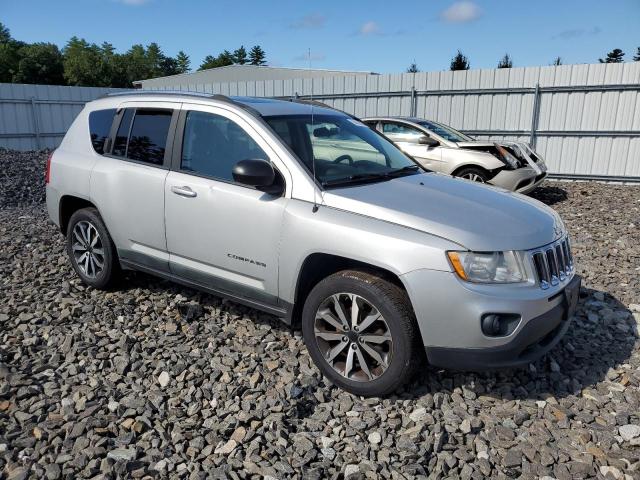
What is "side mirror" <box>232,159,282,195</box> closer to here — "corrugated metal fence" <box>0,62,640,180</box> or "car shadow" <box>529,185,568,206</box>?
"car shadow" <box>529,185,568,206</box>

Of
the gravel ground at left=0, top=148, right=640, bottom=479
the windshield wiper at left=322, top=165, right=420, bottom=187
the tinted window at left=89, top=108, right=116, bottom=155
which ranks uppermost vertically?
the tinted window at left=89, top=108, right=116, bottom=155

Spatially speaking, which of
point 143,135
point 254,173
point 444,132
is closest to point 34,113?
point 444,132

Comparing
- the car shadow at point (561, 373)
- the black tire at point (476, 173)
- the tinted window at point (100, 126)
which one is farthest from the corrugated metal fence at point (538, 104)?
the car shadow at point (561, 373)

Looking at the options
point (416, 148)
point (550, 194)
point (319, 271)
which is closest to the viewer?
point (319, 271)

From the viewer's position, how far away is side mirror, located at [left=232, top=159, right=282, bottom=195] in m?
3.31

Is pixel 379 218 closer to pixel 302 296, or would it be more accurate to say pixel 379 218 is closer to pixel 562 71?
pixel 302 296

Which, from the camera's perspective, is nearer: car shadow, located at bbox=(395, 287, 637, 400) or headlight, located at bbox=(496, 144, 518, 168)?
car shadow, located at bbox=(395, 287, 637, 400)

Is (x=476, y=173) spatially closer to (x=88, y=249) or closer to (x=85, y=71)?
(x=88, y=249)

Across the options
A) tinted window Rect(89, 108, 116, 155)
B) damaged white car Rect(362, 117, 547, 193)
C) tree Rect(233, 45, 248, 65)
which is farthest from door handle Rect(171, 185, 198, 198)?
tree Rect(233, 45, 248, 65)

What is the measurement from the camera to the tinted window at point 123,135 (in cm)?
450

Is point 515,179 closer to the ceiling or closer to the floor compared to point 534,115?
closer to the floor

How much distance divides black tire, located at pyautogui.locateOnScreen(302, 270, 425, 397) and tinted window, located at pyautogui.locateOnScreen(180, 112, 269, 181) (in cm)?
105

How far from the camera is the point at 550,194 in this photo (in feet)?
36.7

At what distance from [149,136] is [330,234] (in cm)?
203
